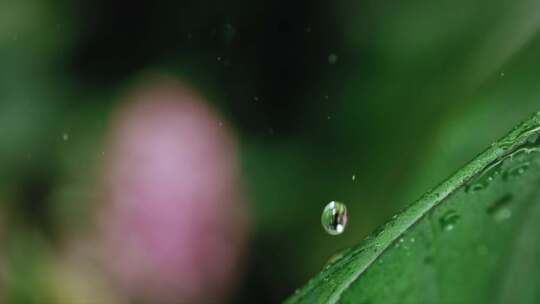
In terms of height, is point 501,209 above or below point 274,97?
above

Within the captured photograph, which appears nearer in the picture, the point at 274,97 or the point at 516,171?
the point at 516,171

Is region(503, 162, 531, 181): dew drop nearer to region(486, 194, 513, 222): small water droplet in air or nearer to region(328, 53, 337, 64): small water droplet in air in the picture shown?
region(486, 194, 513, 222): small water droplet in air

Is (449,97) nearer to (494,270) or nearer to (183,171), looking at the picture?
(183,171)

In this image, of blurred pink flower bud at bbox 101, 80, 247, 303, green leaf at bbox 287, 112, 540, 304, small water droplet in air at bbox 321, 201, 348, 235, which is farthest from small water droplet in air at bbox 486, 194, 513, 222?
blurred pink flower bud at bbox 101, 80, 247, 303

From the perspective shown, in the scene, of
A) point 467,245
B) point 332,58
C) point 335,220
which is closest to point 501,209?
point 467,245

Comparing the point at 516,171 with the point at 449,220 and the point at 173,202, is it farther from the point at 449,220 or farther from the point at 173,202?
the point at 173,202

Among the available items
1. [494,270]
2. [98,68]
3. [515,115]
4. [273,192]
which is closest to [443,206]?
[494,270]

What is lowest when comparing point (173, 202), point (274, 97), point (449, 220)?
point (173, 202)
